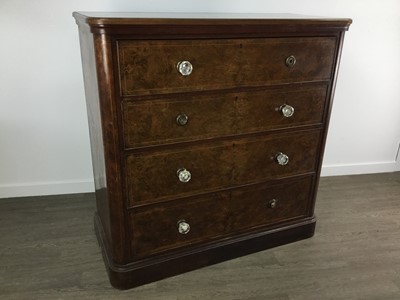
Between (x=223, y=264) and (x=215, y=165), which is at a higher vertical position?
(x=215, y=165)

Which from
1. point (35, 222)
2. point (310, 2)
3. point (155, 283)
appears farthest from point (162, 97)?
point (310, 2)

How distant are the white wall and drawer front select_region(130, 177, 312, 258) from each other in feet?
2.76

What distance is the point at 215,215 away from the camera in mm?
1502

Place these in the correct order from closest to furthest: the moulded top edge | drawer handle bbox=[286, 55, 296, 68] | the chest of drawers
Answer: the moulded top edge < the chest of drawers < drawer handle bbox=[286, 55, 296, 68]

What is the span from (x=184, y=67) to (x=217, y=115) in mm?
236

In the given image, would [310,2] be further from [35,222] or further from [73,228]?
[35,222]

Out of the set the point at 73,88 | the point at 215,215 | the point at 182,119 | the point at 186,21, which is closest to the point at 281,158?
the point at 215,215

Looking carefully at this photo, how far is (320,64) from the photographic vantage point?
143 cm

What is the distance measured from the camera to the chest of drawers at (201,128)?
3.71 feet

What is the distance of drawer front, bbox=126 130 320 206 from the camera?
1278 mm

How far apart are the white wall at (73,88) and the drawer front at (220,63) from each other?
0.66 m

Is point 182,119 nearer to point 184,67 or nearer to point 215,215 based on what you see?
point 184,67

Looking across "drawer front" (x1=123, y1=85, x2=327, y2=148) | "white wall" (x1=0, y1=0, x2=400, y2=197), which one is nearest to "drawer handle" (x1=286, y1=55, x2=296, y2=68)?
"drawer front" (x1=123, y1=85, x2=327, y2=148)

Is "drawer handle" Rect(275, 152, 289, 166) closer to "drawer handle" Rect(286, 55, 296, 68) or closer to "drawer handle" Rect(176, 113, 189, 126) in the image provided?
"drawer handle" Rect(286, 55, 296, 68)
